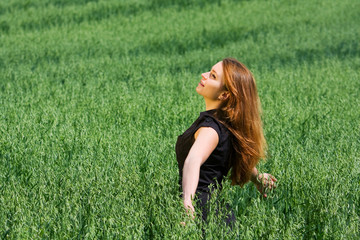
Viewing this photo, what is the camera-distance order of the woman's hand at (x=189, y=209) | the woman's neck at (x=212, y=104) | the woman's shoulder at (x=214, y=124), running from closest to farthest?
the woman's hand at (x=189, y=209) < the woman's shoulder at (x=214, y=124) < the woman's neck at (x=212, y=104)

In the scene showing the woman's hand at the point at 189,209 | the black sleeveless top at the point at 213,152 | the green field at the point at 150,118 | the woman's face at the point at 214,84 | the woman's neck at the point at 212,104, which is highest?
the woman's face at the point at 214,84

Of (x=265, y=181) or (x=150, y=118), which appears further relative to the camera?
(x=150, y=118)

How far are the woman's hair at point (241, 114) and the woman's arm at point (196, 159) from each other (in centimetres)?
14

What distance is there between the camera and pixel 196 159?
2.61 meters

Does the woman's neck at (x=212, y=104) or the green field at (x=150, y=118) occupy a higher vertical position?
the woman's neck at (x=212, y=104)

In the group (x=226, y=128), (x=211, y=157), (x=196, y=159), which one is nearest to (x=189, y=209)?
(x=196, y=159)

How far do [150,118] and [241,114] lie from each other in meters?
3.19

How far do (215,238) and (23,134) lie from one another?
283 cm

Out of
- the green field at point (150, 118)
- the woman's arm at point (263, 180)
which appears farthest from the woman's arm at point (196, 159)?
the woman's arm at point (263, 180)

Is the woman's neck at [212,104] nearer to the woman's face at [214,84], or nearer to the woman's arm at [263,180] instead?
the woman's face at [214,84]

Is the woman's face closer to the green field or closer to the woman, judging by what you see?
the woman

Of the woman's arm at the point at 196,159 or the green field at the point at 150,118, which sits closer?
the woman's arm at the point at 196,159

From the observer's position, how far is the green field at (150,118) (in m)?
2.81

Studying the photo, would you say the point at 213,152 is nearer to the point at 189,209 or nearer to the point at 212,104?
the point at 212,104
